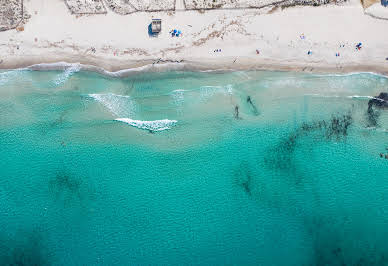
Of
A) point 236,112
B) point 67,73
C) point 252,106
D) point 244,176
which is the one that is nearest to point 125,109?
point 67,73

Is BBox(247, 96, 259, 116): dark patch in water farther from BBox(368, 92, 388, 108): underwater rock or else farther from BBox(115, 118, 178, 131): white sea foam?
BBox(368, 92, 388, 108): underwater rock

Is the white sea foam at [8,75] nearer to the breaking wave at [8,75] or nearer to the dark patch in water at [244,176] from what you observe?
the breaking wave at [8,75]

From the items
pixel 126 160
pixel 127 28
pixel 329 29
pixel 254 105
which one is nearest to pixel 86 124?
pixel 126 160

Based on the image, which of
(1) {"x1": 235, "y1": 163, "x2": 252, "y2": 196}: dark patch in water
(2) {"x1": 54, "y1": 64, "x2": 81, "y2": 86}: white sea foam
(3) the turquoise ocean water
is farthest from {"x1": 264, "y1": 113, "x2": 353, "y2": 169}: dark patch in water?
(2) {"x1": 54, "y1": 64, "x2": 81, "y2": 86}: white sea foam

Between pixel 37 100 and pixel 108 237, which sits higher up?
pixel 37 100

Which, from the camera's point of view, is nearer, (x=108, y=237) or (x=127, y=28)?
(x=127, y=28)

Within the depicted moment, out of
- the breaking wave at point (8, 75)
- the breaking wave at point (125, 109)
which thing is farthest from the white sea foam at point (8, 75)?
the breaking wave at point (125, 109)

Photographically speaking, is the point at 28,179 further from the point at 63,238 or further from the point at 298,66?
the point at 298,66
